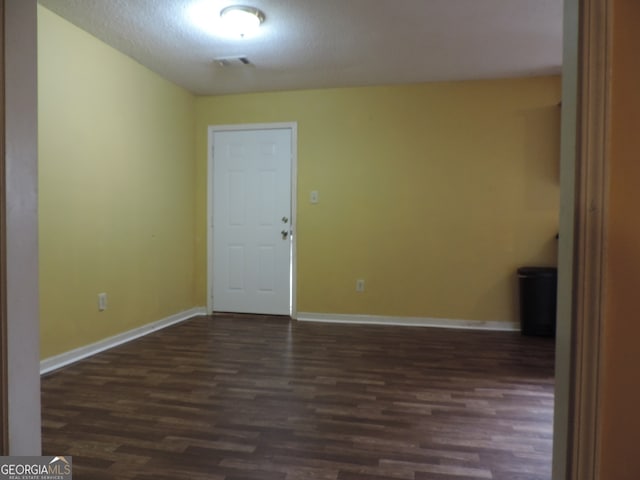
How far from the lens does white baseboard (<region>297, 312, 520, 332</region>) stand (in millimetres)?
3836

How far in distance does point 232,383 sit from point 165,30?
2.53 meters

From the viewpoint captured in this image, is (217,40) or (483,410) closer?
(483,410)

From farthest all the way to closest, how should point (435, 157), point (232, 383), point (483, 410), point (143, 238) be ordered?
point (435, 157) → point (143, 238) → point (232, 383) → point (483, 410)

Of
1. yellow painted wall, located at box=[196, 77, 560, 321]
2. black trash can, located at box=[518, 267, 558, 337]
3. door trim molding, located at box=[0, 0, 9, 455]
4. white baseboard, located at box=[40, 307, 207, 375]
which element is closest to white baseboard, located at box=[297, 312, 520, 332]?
yellow painted wall, located at box=[196, 77, 560, 321]

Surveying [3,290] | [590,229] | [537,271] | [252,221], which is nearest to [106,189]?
[252,221]

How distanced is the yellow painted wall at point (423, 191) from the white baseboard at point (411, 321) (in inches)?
2.4

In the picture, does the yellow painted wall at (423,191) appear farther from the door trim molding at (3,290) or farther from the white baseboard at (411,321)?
the door trim molding at (3,290)

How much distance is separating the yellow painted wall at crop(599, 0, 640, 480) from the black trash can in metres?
3.01

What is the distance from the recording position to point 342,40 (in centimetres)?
298

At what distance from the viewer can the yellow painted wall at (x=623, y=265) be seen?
0.78 meters

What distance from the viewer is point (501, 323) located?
383cm

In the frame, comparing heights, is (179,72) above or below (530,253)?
above

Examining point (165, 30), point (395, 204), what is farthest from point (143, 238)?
point (395, 204)

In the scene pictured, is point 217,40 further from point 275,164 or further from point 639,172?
point 639,172
